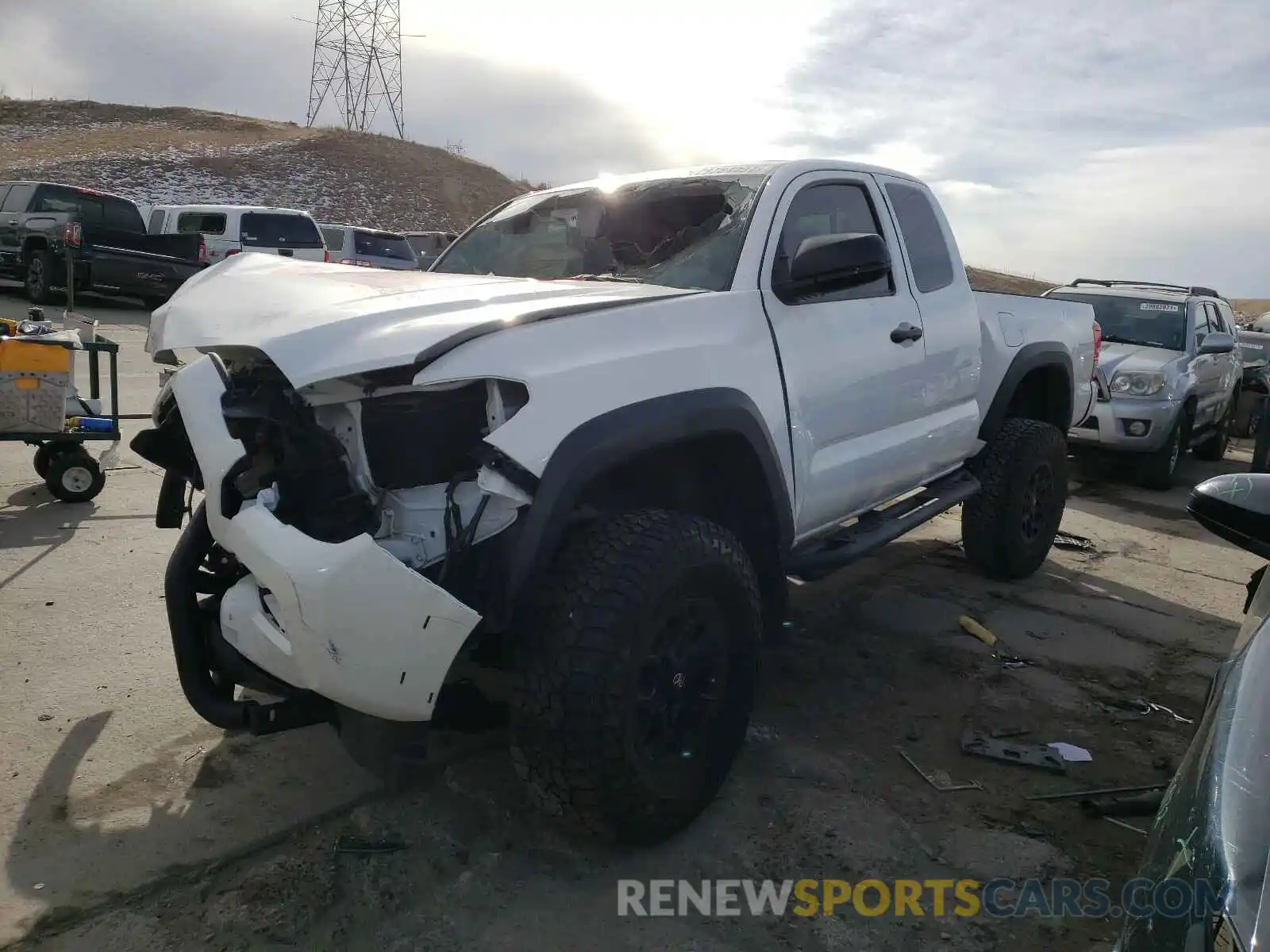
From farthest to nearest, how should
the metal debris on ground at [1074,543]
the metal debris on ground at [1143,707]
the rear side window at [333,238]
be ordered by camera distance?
1. the rear side window at [333,238]
2. the metal debris on ground at [1074,543]
3. the metal debris on ground at [1143,707]

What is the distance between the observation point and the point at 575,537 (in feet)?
8.70

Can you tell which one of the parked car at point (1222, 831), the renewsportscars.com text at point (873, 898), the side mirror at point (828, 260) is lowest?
the renewsportscars.com text at point (873, 898)

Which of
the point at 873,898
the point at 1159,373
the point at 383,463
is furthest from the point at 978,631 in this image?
the point at 1159,373

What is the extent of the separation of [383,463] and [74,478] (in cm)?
420

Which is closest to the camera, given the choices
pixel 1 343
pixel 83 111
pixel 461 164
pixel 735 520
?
pixel 735 520

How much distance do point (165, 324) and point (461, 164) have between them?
151ft

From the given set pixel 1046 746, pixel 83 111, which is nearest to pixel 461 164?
pixel 83 111

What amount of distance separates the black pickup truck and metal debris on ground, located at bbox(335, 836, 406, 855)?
13.5 m

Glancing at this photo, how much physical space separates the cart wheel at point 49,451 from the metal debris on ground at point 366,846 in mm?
4059

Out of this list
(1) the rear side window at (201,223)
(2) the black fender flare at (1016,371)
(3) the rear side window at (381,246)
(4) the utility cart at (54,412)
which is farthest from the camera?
(3) the rear side window at (381,246)

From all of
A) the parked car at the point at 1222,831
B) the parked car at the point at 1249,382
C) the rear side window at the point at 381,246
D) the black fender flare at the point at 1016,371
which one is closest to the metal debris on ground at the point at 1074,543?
the black fender flare at the point at 1016,371

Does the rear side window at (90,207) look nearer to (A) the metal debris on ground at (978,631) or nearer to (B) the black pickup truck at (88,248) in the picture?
(B) the black pickup truck at (88,248)

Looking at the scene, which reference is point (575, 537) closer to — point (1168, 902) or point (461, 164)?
point (1168, 902)

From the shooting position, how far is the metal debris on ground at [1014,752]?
3375 millimetres
